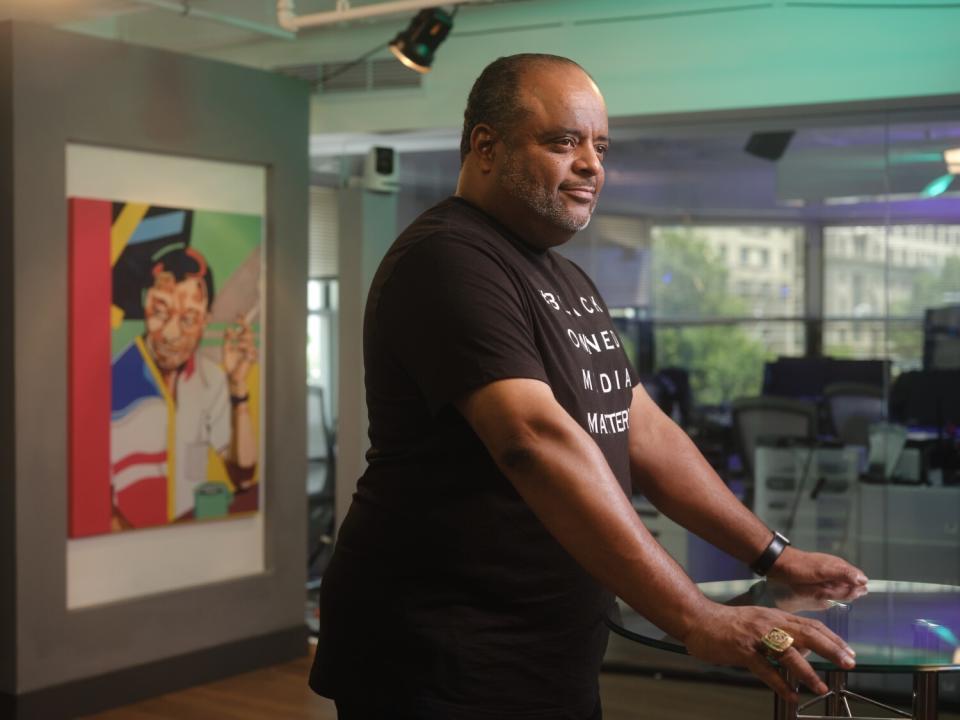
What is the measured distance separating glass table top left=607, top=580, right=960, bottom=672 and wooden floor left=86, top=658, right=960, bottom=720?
9.02 feet

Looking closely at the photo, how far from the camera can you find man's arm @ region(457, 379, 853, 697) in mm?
1392

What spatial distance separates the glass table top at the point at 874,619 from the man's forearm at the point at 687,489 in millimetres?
92

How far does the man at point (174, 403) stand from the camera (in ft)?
15.6

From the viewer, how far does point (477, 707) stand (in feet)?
5.36

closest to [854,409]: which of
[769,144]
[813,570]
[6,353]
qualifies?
[769,144]

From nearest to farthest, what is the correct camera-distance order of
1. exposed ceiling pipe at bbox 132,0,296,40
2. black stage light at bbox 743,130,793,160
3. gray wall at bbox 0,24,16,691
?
gray wall at bbox 0,24,16,691 < exposed ceiling pipe at bbox 132,0,296,40 < black stage light at bbox 743,130,793,160

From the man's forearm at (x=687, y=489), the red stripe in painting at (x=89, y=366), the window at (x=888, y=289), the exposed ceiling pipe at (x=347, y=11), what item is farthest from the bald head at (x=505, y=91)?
the window at (x=888, y=289)

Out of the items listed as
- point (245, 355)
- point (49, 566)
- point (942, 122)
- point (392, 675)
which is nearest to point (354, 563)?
point (392, 675)

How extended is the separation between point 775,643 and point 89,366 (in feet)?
12.0

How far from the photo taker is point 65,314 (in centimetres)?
452

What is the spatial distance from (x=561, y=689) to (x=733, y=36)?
12.8 ft

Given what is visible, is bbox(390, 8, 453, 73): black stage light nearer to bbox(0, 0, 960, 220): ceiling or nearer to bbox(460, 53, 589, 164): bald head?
bbox(0, 0, 960, 220): ceiling

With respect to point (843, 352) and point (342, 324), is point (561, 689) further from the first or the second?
point (342, 324)

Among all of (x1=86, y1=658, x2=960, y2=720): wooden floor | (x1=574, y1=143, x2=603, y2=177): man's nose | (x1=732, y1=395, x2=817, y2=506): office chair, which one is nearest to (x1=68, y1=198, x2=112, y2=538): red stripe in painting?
(x1=86, y1=658, x2=960, y2=720): wooden floor
